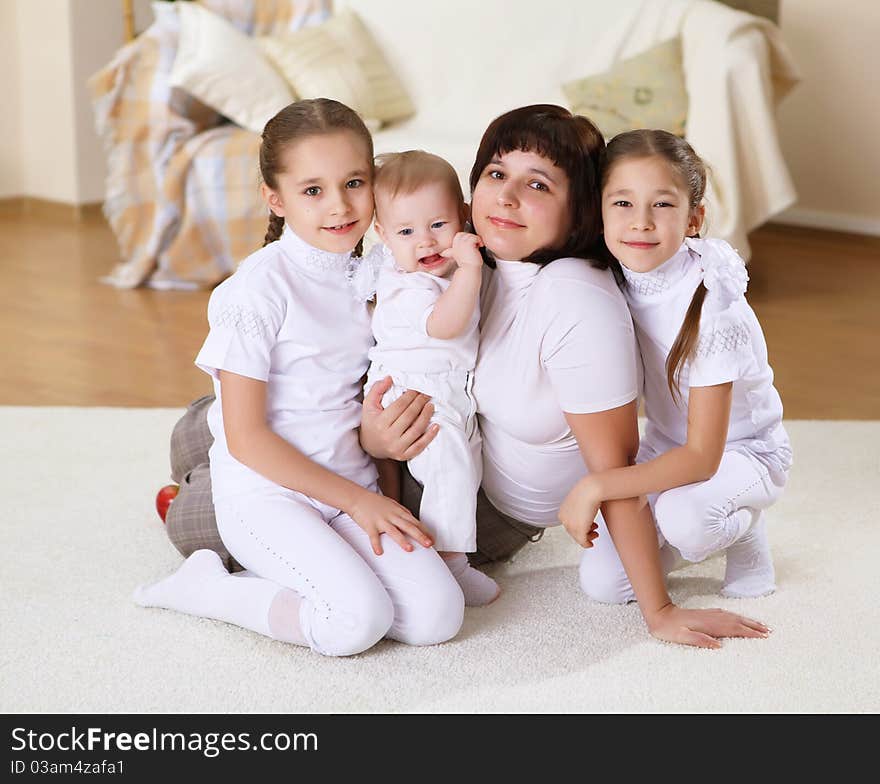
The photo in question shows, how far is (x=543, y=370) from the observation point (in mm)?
1631

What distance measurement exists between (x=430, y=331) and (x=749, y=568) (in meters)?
0.59

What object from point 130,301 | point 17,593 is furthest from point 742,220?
point 17,593

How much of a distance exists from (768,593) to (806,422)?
37.8 inches

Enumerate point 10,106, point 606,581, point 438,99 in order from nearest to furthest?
1. point 606,581
2. point 438,99
3. point 10,106

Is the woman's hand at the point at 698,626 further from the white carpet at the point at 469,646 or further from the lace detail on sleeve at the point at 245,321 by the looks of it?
the lace detail on sleeve at the point at 245,321

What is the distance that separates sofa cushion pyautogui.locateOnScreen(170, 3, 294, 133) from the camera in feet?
12.6

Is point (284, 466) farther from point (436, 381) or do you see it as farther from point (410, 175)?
point (410, 175)

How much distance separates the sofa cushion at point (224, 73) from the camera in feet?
12.6

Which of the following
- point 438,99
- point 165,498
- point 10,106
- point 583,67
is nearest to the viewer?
point 165,498

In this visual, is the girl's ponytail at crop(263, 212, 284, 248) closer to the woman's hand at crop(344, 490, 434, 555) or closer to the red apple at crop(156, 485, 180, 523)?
the woman's hand at crop(344, 490, 434, 555)

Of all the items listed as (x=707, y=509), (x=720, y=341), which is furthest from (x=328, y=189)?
(x=707, y=509)

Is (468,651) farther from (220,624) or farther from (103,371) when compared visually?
(103,371)

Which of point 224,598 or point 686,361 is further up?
point 686,361
